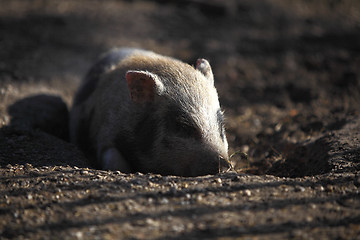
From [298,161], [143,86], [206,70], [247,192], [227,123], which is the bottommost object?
[247,192]

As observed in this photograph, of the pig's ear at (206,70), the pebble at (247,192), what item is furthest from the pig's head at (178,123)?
the pebble at (247,192)

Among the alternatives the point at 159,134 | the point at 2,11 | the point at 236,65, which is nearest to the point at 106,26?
the point at 2,11

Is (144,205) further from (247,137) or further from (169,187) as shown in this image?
(247,137)

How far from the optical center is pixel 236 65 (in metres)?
8.10

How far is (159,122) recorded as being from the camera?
4098 mm

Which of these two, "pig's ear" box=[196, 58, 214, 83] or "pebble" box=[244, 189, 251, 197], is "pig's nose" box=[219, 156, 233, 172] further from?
"pig's ear" box=[196, 58, 214, 83]

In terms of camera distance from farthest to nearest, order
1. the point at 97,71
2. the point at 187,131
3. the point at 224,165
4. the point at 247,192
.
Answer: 1. the point at 97,71
2. the point at 187,131
3. the point at 224,165
4. the point at 247,192

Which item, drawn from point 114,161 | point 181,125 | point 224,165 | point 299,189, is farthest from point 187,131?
point 299,189

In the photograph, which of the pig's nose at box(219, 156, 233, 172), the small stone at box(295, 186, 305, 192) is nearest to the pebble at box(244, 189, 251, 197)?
the small stone at box(295, 186, 305, 192)

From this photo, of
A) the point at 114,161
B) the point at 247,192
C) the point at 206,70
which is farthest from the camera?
the point at 206,70

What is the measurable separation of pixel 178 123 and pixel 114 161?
861 mm

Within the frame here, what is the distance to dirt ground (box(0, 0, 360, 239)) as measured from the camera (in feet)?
8.90

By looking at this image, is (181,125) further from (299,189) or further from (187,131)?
(299,189)

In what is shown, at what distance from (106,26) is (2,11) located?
2566 millimetres
